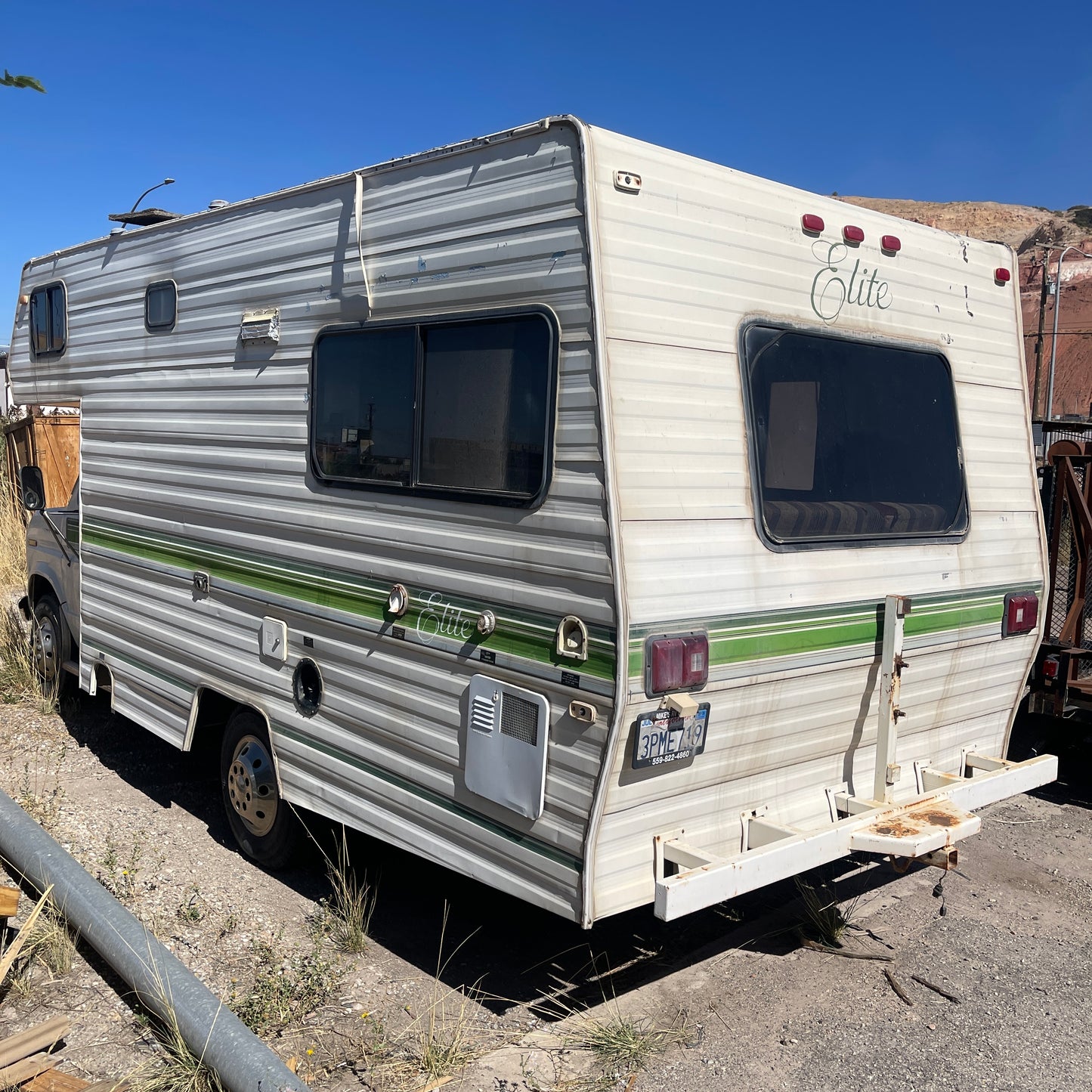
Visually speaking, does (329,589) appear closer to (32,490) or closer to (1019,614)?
(1019,614)

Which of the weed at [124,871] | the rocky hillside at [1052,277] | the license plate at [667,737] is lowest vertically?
the weed at [124,871]

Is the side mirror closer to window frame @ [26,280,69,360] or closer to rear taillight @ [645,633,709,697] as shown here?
window frame @ [26,280,69,360]

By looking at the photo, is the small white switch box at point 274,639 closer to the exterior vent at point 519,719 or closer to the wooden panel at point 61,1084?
the exterior vent at point 519,719

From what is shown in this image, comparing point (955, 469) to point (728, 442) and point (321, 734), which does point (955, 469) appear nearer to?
point (728, 442)

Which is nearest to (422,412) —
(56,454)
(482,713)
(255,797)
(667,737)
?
(482,713)

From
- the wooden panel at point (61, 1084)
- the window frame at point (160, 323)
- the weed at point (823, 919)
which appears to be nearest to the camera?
the wooden panel at point (61, 1084)

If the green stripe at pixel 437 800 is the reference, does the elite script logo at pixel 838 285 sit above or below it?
above

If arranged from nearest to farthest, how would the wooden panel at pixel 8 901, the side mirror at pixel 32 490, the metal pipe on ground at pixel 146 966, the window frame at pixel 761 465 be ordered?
the metal pipe on ground at pixel 146 966 < the window frame at pixel 761 465 < the wooden panel at pixel 8 901 < the side mirror at pixel 32 490

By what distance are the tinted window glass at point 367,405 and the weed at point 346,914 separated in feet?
5.18

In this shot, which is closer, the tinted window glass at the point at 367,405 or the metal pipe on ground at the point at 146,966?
the metal pipe on ground at the point at 146,966

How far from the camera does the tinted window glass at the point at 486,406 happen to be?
346 centimetres

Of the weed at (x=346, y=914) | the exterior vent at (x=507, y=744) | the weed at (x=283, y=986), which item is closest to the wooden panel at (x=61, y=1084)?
the weed at (x=283, y=986)

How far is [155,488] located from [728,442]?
3.49 m

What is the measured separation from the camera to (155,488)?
5742 mm
